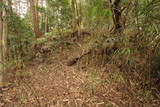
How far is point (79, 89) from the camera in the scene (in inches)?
109

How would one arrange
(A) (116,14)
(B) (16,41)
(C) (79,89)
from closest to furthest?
(C) (79,89), (A) (116,14), (B) (16,41)

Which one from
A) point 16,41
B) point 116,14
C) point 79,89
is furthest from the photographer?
point 16,41

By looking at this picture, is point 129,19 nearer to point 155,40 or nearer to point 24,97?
point 155,40

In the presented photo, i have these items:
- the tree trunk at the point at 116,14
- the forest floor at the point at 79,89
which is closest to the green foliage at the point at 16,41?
the forest floor at the point at 79,89

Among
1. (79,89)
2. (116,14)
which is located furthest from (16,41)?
(116,14)

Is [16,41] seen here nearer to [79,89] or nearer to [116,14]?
[79,89]

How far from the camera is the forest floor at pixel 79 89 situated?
7.72 ft

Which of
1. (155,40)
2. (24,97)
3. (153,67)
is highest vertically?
(155,40)

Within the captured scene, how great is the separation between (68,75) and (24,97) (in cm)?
123

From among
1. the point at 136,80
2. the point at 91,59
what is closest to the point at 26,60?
the point at 91,59

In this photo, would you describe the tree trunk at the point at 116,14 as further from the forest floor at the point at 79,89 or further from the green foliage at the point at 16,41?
the green foliage at the point at 16,41

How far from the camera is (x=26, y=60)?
16.3ft

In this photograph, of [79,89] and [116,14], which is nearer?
[79,89]

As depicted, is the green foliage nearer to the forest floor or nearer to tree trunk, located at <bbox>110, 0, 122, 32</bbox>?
the forest floor
